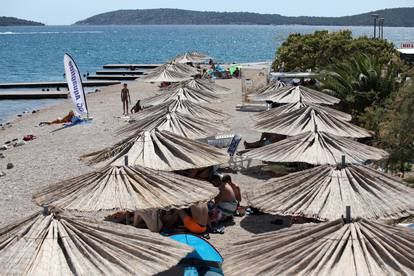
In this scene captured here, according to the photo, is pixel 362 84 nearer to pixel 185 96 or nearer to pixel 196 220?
pixel 185 96

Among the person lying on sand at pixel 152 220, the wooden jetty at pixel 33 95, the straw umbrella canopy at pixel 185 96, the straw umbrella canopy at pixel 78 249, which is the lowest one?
the wooden jetty at pixel 33 95

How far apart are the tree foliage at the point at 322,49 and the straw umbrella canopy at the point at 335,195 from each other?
17.8 m

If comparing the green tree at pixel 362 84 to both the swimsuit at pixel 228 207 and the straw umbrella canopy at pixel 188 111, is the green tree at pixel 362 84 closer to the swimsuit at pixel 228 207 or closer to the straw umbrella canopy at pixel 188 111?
the straw umbrella canopy at pixel 188 111

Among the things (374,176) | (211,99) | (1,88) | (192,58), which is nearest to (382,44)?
(211,99)

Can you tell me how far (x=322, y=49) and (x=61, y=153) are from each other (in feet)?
45.3

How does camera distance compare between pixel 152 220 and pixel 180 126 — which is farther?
pixel 180 126

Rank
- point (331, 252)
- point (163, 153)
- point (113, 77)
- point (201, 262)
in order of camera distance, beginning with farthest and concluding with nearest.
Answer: point (113, 77) < point (163, 153) < point (201, 262) < point (331, 252)

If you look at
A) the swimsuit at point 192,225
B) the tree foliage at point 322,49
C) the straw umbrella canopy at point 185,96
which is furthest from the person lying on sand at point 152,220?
the tree foliage at point 322,49

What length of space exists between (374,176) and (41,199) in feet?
13.8

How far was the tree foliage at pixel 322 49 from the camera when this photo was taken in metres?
25.6

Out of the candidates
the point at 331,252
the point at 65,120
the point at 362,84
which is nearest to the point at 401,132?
the point at 331,252

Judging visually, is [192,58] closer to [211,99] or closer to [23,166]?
[211,99]

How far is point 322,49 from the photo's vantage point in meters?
27.3

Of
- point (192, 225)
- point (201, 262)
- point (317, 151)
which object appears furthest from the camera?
point (317, 151)
